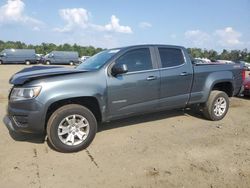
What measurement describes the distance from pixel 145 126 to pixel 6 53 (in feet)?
115

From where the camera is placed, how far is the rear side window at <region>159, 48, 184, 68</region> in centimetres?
635

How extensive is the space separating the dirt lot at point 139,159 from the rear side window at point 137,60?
132 cm

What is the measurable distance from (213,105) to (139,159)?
3038 mm

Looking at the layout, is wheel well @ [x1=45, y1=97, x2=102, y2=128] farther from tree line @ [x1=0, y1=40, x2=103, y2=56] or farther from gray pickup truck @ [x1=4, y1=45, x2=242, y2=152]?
tree line @ [x1=0, y1=40, x2=103, y2=56]

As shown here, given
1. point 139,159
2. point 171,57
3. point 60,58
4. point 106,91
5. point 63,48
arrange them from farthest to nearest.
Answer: point 63,48
point 60,58
point 171,57
point 106,91
point 139,159

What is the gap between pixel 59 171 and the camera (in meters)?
4.33

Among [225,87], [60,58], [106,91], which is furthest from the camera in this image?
[60,58]

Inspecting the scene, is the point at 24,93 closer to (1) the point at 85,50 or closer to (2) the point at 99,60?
(2) the point at 99,60

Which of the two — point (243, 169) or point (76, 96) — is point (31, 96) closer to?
point (76, 96)

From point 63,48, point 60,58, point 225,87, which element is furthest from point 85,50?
point 225,87

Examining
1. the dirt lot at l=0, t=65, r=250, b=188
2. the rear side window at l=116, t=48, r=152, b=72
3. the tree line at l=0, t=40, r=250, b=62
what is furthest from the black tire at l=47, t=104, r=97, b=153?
the tree line at l=0, t=40, r=250, b=62

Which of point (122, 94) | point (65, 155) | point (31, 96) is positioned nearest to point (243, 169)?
point (122, 94)

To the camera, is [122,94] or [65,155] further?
[122,94]

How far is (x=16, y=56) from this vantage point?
3825cm
